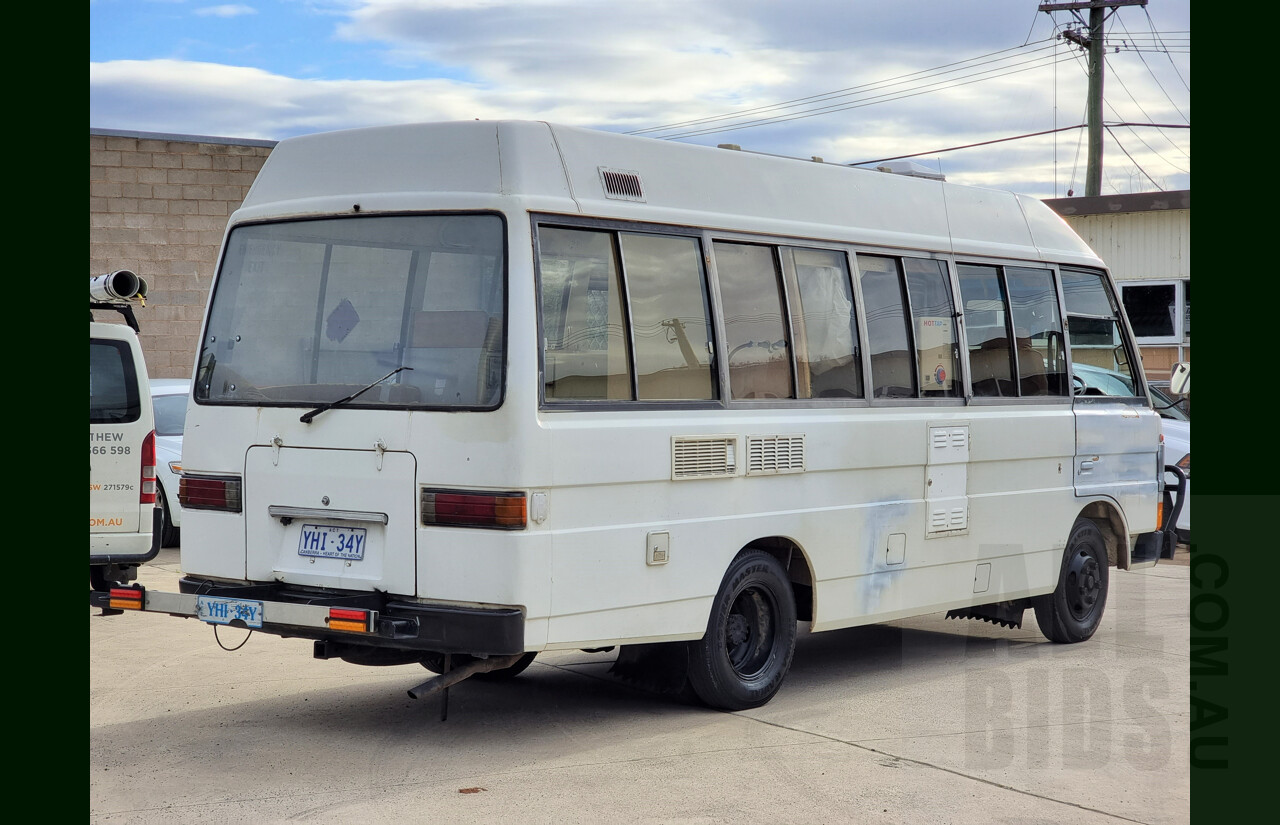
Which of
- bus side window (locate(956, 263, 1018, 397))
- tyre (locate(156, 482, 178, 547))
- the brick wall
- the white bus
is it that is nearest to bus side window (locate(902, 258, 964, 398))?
the white bus

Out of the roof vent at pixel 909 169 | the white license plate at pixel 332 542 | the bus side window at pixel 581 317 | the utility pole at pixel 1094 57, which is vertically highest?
the utility pole at pixel 1094 57

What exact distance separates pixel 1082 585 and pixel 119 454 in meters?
6.76

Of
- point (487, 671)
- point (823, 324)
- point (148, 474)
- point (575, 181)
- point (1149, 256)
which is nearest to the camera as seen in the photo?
point (575, 181)

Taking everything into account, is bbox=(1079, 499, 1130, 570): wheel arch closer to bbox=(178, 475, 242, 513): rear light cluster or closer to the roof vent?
the roof vent

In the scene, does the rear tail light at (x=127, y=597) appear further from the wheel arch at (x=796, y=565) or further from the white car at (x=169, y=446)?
the white car at (x=169, y=446)

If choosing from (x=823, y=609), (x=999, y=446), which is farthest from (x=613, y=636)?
(x=999, y=446)

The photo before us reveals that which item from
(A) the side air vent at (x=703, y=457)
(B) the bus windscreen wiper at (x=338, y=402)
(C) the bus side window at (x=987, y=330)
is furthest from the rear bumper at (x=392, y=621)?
(C) the bus side window at (x=987, y=330)

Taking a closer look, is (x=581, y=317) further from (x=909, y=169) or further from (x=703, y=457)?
(x=909, y=169)

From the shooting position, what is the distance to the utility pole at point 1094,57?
31.2 m

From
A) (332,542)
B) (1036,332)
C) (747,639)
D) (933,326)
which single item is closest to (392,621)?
(332,542)

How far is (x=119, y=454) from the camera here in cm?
1009

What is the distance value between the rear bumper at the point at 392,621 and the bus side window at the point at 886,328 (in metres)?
3.02

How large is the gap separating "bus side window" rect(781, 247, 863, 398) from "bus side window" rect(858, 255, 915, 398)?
151 mm
